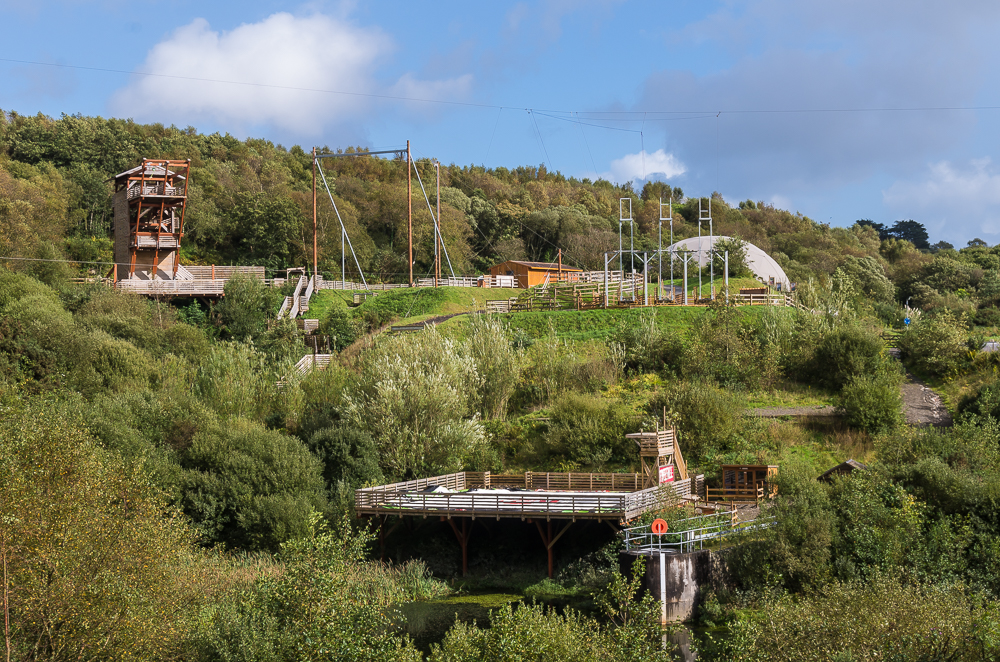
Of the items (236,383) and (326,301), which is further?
(326,301)

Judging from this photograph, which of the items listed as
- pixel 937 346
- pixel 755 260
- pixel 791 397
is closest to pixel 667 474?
pixel 791 397

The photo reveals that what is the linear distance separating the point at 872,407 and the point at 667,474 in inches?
388

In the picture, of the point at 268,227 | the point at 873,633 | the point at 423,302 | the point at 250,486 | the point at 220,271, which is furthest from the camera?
the point at 268,227

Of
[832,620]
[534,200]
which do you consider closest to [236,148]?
[534,200]

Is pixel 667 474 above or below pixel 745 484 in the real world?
above

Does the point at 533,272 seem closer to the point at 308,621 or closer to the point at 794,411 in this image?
the point at 794,411

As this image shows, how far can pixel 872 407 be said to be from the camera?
3209 centimetres

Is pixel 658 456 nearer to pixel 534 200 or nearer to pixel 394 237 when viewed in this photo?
pixel 394 237

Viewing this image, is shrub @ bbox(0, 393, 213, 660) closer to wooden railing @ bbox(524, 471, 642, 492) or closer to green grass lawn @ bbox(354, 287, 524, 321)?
wooden railing @ bbox(524, 471, 642, 492)

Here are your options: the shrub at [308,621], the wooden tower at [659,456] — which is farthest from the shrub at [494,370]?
the shrub at [308,621]

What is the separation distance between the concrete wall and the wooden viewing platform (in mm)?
2467

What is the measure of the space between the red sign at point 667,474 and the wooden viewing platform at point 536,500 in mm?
187

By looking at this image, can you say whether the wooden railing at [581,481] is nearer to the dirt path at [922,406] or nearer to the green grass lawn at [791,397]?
the green grass lawn at [791,397]

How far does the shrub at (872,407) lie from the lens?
105ft
